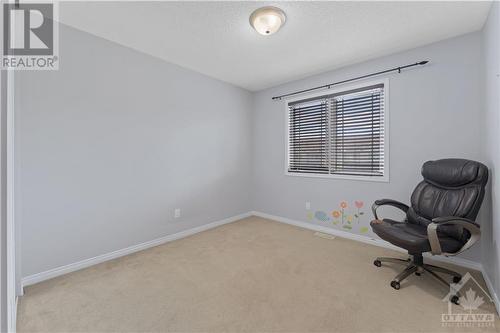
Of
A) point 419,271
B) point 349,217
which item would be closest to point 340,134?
point 349,217

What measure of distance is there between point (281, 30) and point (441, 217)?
7.39ft

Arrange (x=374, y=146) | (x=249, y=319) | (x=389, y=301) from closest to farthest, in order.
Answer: (x=249, y=319) → (x=389, y=301) → (x=374, y=146)

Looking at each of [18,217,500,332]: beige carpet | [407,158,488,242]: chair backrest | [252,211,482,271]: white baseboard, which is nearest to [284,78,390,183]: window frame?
[407,158,488,242]: chair backrest

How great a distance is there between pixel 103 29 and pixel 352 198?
3.55 meters

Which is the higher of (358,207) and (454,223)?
(454,223)

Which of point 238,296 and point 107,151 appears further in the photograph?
point 107,151

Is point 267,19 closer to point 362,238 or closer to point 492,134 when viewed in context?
point 492,134

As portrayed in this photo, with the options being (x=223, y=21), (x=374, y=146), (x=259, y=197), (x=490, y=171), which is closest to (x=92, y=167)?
(x=223, y=21)

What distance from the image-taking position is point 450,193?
6.89 feet

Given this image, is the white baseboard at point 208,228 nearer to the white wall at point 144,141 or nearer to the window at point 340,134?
the white wall at point 144,141

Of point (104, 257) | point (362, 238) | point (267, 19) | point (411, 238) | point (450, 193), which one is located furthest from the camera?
A: point (362, 238)

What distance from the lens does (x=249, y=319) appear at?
1.57 meters

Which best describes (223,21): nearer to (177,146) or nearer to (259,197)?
(177,146)

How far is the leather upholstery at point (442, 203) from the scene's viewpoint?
1855 millimetres
